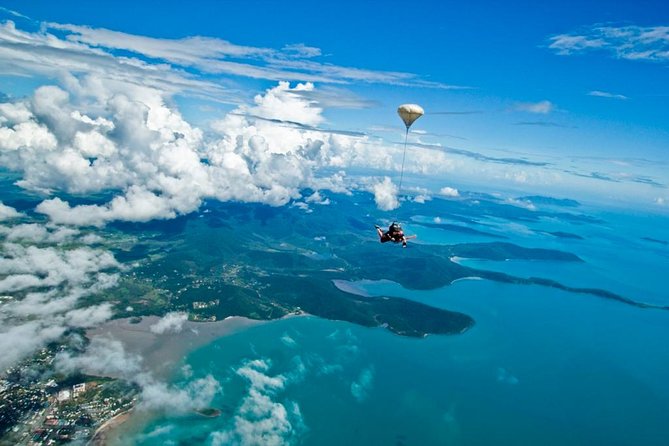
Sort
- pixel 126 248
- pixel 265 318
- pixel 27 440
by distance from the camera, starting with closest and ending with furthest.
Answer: pixel 27 440 < pixel 265 318 < pixel 126 248

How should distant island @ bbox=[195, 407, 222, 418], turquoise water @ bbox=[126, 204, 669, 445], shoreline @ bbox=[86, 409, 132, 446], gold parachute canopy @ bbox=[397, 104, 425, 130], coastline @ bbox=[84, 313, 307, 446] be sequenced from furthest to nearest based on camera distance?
distant island @ bbox=[195, 407, 222, 418] → turquoise water @ bbox=[126, 204, 669, 445] → coastline @ bbox=[84, 313, 307, 446] → shoreline @ bbox=[86, 409, 132, 446] → gold parachute canopy @ bbox=[397, 104, 425, 130]

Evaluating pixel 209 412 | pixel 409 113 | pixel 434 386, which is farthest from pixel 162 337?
pixel 409 113

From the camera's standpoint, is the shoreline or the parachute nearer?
the parachute

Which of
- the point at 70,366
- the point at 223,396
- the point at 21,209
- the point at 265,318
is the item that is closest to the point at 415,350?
the point at 265,318

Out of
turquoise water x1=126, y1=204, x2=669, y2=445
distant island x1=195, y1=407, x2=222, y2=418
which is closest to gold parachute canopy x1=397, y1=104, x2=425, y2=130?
turquoise water x1=126, y1=204, x2=669, y2=445

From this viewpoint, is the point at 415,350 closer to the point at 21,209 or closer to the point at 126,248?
the point at 126,248

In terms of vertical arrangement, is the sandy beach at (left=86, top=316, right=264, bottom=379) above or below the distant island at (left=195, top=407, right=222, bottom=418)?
below

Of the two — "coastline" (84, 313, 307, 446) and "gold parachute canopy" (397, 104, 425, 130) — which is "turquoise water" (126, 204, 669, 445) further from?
"gold parachute canopy" (397, 104, 425, 130)
